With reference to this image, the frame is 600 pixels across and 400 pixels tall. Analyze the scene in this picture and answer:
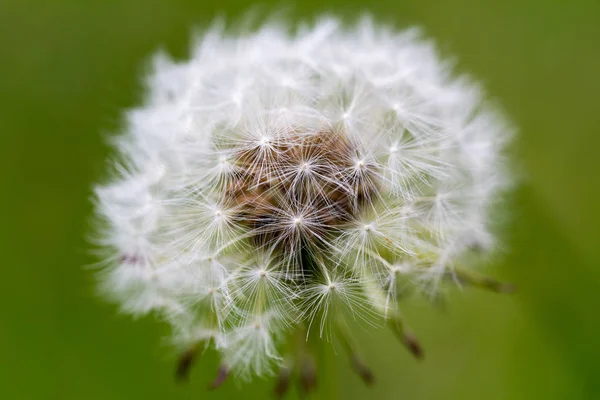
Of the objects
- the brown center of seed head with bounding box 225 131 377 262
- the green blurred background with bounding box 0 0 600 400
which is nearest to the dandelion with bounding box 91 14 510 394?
the brown center of seed head with bounding box 225 131 377 262

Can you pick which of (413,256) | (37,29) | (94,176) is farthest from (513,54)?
(37,29)

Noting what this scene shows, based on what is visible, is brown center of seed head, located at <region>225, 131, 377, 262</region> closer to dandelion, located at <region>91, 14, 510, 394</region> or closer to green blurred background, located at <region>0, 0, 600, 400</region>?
dandelion, located at <region>91, 14, 510, 394</region>

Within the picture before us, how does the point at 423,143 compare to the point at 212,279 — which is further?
the point at 423,143

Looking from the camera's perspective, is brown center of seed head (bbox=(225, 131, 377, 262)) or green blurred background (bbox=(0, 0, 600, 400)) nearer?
brown center of seed head (bbox=(225, 131, 377, 262))

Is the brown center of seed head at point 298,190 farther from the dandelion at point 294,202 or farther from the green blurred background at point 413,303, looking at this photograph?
the green blurred background at point 413,303

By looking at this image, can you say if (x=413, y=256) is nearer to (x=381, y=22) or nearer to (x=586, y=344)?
(x=586, y=344)

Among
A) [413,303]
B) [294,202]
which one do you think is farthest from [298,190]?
[413,303]
